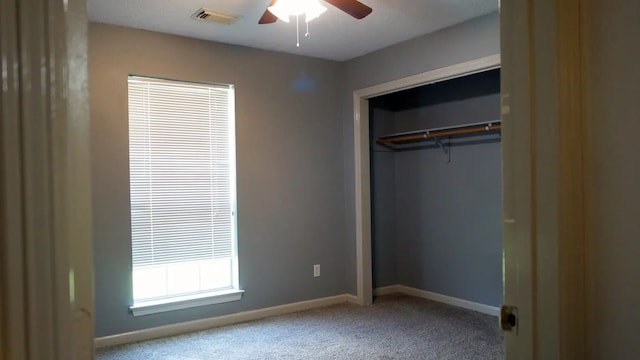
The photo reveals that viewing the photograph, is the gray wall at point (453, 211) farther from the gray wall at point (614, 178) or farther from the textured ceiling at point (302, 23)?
the gray wall at point (614, 178)

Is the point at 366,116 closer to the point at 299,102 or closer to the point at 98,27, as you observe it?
the point at 299,102

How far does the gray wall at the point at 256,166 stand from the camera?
143 inches

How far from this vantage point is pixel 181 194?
13.2 ft

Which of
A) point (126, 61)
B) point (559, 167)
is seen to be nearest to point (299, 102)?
point (126, 61)

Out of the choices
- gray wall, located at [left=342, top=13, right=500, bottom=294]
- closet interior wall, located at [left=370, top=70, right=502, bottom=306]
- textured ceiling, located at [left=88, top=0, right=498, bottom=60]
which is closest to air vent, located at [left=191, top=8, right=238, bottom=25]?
textured ceiling, located at [left=88, top=0, right=498, bottom=60]

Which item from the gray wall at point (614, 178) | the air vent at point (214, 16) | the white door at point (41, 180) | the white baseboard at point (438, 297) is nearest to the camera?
the white door at point (41, 180)

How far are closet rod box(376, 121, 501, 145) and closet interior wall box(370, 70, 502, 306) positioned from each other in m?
0.11

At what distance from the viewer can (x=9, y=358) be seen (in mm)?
584

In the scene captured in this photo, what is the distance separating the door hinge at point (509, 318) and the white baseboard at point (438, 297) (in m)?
3.36

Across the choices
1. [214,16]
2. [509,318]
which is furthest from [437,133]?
[509,318]

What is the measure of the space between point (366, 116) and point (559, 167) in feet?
12.7

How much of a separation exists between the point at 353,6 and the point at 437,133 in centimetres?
219

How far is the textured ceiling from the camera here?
3.26 metres

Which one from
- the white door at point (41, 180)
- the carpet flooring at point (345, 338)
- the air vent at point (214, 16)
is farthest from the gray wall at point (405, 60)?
the white door at point (41, 180)
